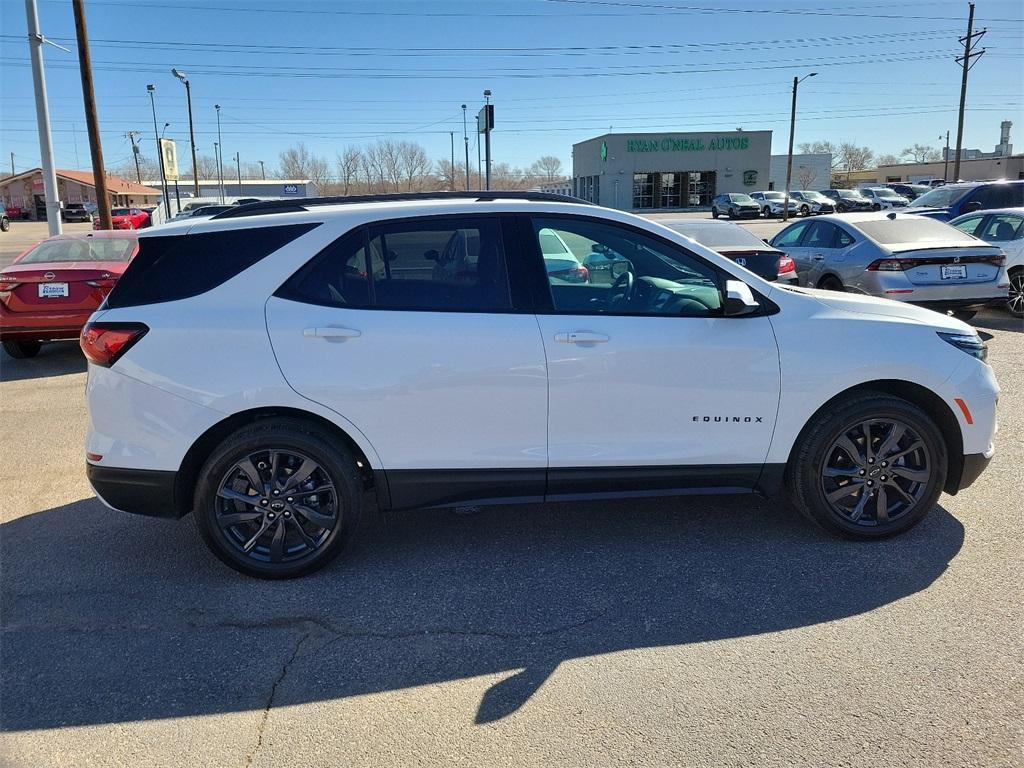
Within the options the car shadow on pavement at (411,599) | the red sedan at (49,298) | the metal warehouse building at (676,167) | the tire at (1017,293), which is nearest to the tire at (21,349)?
the red sedan at (49,298)

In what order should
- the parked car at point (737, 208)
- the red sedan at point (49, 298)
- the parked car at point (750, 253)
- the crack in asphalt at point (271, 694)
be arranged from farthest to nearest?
1. the parked car at point (737, 208)
2. the parked car at point (750, 253)
3. the red sedan at point (49, 298)
4. the crack in asphalt at point (271, 694)

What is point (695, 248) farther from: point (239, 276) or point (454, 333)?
point (239, 276)

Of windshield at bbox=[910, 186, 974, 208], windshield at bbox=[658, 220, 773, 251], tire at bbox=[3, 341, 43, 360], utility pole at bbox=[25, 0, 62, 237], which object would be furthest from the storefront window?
tire at bbox=[3, 341, 43, 360]

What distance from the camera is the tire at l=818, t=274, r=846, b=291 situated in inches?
390

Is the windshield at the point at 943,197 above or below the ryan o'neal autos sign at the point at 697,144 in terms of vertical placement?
below

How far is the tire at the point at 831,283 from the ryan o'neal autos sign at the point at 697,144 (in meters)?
55.8

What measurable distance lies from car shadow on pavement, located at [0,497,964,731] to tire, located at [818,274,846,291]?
5.79 metres

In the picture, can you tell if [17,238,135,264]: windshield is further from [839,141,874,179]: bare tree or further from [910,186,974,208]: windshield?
[839,141,874,179]: bare tree

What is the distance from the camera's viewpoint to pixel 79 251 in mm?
9719

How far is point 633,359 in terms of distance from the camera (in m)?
3.88

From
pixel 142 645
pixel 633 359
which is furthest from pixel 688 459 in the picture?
pixel 142 645

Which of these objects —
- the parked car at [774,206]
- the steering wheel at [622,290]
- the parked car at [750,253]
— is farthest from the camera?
the parked car at [774,206]

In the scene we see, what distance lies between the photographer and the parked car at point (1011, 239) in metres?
10.9

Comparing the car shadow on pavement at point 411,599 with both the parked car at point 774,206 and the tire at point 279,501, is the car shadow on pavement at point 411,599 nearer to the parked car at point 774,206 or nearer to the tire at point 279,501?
the tire at point 279,501
